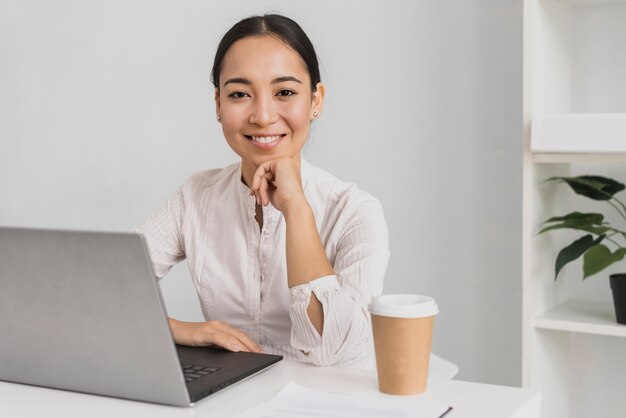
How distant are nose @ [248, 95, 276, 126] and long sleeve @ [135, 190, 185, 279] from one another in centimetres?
30

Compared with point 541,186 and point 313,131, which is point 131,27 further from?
point 541,186

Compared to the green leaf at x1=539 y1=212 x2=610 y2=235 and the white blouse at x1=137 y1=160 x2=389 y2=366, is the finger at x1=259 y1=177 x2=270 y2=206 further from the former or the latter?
the green leaf at x1=539 y1=212 x2=610 y2=235

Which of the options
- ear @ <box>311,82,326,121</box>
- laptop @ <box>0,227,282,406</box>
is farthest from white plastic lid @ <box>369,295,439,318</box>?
ear @ <box>311,82,326,121</box>

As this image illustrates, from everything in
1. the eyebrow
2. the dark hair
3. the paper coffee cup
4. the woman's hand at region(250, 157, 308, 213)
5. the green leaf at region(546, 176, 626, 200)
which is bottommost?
the paper coffee cup

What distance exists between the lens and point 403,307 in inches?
40.9

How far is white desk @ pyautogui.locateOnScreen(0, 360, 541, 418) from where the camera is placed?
3.28 feet

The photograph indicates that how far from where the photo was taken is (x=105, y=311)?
1003 millimetres

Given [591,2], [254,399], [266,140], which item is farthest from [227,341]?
[591,2]

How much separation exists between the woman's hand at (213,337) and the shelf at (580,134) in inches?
37.8

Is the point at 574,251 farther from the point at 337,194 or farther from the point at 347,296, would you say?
the point at 347,296

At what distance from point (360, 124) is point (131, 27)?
100 cm

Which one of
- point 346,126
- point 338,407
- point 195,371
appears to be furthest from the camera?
point 346,126

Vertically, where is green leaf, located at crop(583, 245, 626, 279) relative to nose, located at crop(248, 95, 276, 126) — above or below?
below

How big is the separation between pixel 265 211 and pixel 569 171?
986 millimetres
